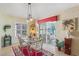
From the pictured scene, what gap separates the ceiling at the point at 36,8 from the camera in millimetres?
1680

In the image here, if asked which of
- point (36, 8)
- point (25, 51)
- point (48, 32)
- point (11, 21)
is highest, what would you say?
point (36, 8)

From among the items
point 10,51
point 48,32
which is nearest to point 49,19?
point 48,32

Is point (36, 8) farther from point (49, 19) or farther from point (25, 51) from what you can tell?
point (25, 51)

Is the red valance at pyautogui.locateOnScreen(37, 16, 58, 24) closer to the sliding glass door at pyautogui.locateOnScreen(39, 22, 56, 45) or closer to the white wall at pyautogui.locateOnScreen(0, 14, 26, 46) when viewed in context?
the sliding glass door at pyautogui.locateOnScreen(39, 22, 56, 45)

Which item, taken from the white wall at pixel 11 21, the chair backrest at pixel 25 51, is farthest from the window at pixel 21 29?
the chair backrest at pixel 25 51

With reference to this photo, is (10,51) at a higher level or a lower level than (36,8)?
lower

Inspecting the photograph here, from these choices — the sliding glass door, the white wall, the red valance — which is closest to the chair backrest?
the white wall

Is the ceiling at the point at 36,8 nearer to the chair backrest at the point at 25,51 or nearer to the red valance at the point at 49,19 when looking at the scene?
the red valance at the point at 49,19

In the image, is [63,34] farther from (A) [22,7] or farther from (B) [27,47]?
(A) [22,7]

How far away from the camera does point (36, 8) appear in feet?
5.61

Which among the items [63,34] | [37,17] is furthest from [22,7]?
[63,34]

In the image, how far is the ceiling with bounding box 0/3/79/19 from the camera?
1680mm

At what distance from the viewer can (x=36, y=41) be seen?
170 centimetres

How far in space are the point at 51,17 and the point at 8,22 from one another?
568 millimetres
